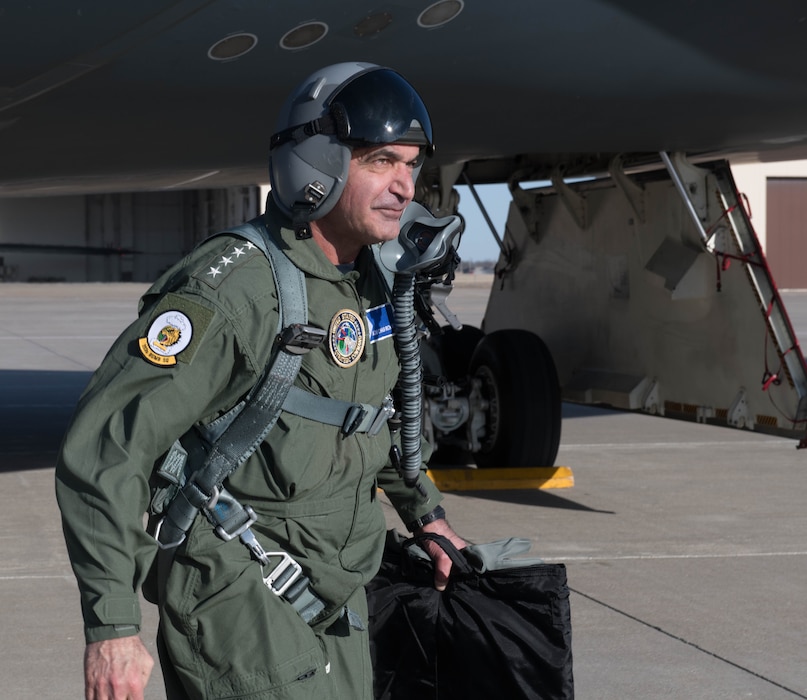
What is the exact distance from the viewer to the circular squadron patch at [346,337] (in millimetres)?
2559

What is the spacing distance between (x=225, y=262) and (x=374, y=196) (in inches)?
14.5

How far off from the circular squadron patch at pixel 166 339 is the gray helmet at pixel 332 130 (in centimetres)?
36

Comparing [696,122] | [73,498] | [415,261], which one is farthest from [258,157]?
[73,498]

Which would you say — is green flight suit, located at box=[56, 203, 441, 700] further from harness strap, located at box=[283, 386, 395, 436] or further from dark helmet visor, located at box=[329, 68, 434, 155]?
dark helmet visor, located at box=[329, 68, 434, 155]

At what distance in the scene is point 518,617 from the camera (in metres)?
2.92

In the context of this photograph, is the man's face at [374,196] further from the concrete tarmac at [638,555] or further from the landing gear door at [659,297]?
the landing gear door at [659,297]

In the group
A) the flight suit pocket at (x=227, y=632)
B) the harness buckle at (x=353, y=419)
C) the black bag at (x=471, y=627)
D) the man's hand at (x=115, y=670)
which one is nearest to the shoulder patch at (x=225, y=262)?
the harness buckle at (x=353, y=419)

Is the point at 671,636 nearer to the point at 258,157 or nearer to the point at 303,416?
the point at 303,416

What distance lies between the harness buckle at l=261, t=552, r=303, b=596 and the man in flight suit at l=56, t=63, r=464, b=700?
0.02 metres

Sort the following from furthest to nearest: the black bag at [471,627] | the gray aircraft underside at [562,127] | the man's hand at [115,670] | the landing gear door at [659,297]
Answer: the landing gear door at [659,297]
the gray aircraft underside at [562,127]
the black bag at [471,627]
the man's hand at [115,670]

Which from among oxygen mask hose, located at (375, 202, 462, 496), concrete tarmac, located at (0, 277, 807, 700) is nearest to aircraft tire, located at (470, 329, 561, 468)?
concrete tarmac, located at (0, 277, 807, 700)

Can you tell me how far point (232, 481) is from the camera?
8.03 ft

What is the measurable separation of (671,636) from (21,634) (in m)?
2.36

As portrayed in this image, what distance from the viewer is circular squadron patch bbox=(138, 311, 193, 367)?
7.60 feet
